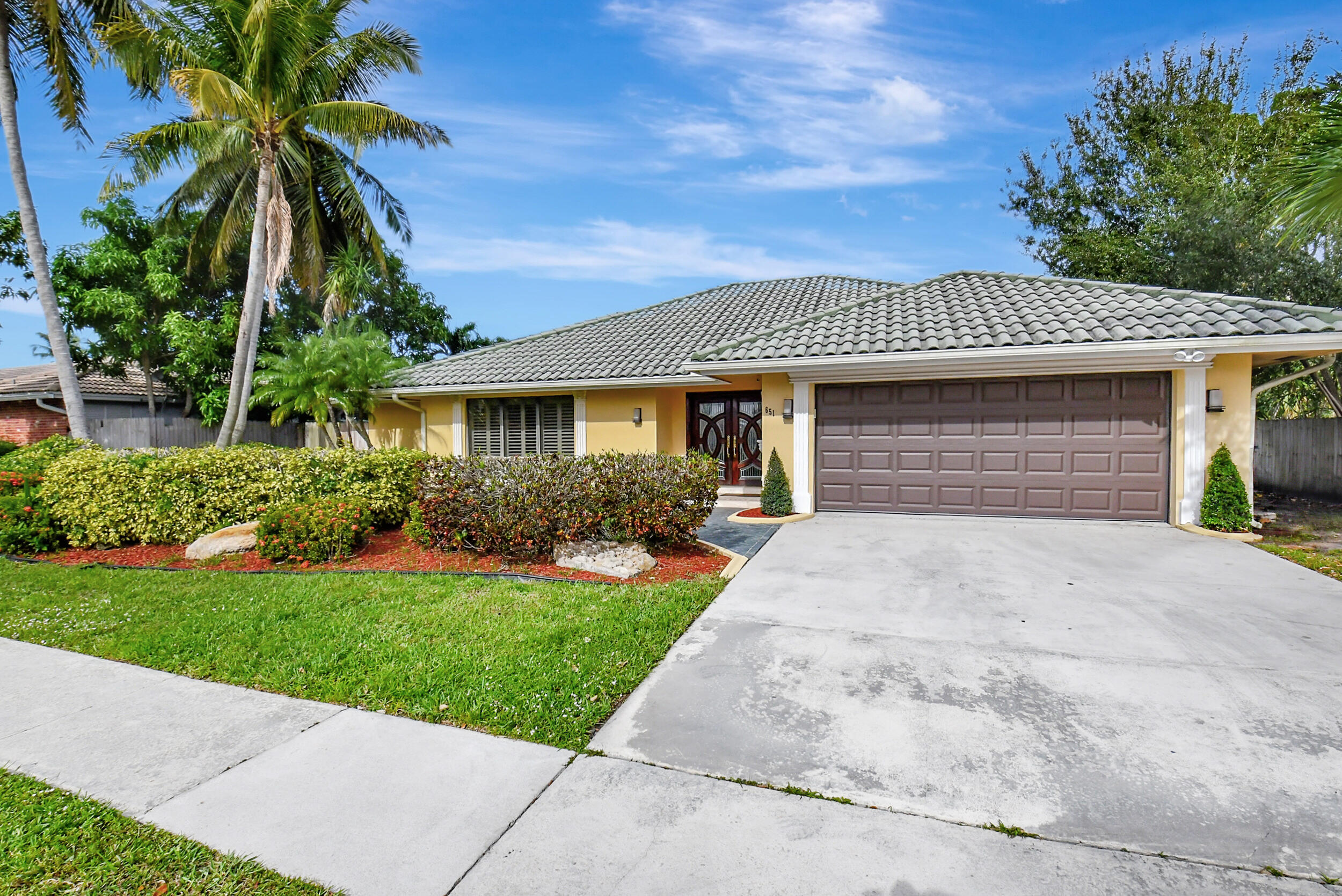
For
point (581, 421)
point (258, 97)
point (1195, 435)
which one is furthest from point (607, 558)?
point (258, 97)

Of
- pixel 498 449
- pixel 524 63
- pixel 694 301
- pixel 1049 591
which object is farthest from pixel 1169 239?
pixel 498 449

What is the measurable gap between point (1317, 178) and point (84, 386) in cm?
2663

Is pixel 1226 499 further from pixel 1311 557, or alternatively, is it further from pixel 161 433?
pixel 161 433

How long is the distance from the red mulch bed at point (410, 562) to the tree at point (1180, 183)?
10.9 meters

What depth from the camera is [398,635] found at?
4953 millimetres

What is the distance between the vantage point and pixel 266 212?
43.9 ft

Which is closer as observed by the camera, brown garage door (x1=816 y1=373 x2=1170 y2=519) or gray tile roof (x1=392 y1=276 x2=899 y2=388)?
brown garage door (x1=816 y1=373 x2=1170 y2=519)

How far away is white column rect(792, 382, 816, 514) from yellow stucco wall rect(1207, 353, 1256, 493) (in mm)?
5566

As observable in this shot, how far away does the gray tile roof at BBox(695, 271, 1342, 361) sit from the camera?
27.9ft

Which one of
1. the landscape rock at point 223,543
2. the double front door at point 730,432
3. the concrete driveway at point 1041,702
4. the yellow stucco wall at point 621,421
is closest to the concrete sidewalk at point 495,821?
the concrete driveway at point 1041,702

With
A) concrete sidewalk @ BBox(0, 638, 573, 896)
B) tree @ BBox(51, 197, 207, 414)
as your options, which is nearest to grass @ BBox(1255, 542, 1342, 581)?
concrete sidewalk @ BBox(0, 638, 573, 896)

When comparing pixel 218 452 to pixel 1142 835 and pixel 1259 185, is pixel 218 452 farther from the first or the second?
pixel 1259 185

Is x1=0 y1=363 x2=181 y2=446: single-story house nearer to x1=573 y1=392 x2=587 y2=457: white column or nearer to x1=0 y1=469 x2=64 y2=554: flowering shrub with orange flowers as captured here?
x1=0 y1=469 x2=64 y2=554: flowering shrub with orange flowers

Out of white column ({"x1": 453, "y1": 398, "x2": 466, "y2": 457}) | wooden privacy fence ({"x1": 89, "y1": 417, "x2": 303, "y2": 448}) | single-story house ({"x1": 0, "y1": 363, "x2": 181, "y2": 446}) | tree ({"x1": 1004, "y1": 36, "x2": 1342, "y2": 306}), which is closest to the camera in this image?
tree ({"x1": 1004, "y1": 36, "x2": 1342, "y2": 306})
